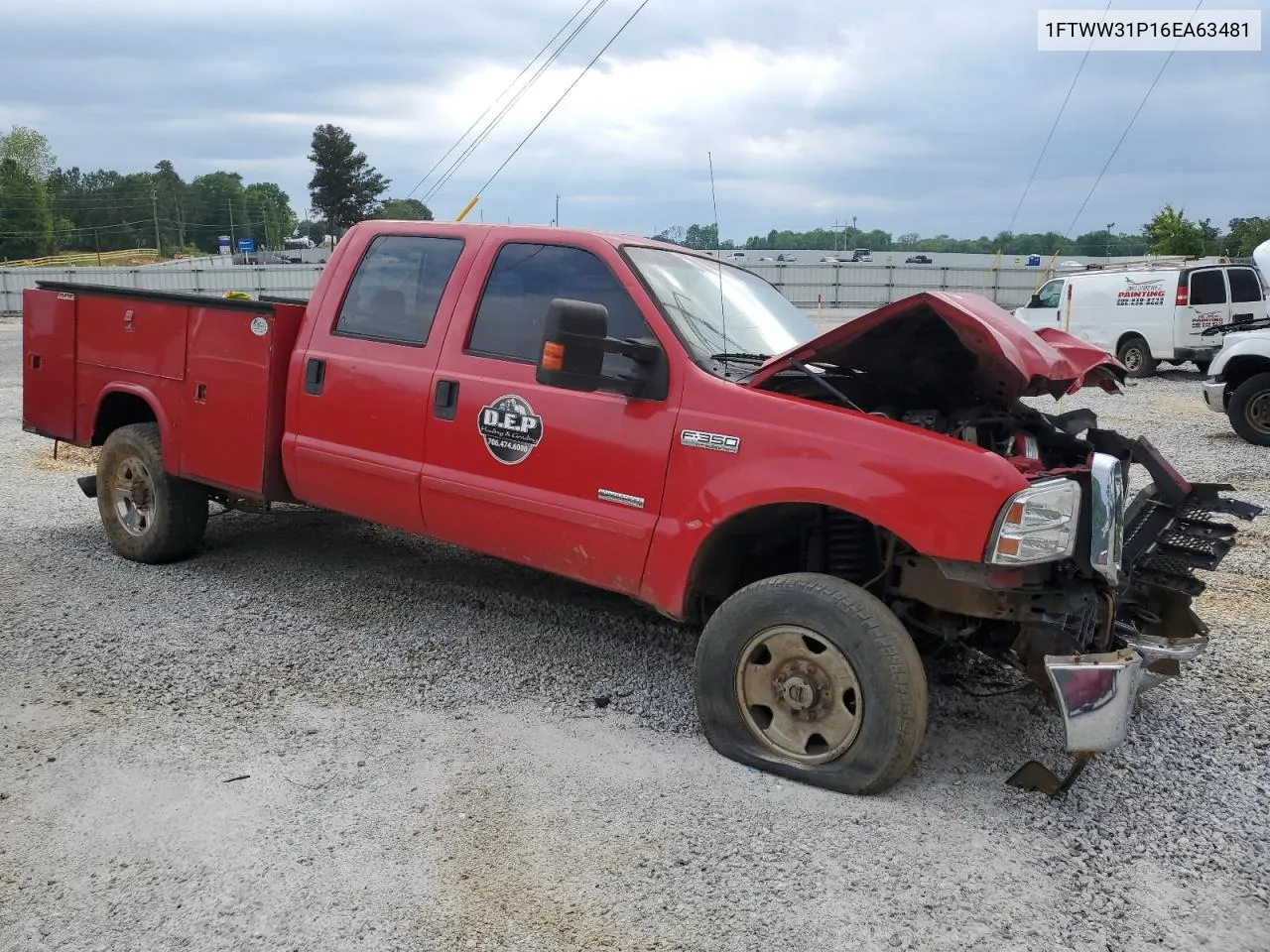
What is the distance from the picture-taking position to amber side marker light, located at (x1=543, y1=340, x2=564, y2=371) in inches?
148

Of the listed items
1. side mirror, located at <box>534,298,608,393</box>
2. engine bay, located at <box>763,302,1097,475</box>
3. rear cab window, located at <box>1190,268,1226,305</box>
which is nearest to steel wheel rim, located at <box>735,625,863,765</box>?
engine bay, located at <box>763,302,1097,475</box>

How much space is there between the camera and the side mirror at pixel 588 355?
3656 millimetres

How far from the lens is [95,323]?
6.07 m

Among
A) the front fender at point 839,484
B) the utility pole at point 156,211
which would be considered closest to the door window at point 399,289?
the front fender at point 839,484

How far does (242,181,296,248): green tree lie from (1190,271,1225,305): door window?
85.7m

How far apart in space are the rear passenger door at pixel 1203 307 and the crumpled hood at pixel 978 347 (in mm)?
15464

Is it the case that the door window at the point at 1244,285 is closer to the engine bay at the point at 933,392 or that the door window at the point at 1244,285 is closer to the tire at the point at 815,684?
the engine bay at the point at 933,392

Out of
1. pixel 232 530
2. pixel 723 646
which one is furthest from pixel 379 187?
pixel 723 646

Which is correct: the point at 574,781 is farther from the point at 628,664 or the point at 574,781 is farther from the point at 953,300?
the point at 953,300

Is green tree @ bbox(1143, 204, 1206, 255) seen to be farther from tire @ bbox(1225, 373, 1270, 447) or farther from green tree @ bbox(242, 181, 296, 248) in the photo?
green tree @ bbox(242, 181, 296, 248)

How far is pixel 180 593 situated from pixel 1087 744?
4517 millimetres

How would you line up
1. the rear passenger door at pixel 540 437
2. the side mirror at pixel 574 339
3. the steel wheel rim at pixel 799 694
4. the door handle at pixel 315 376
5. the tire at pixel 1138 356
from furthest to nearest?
1. the tire at pixel 1138 356
2. the door handle at pixel 315 376
3. the rear passenger door at pixel 540 437
4. the side mirror at pixel 574 339
5. the steel wheel rim at pixel 799 694

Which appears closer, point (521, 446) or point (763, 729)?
point (763, 729)

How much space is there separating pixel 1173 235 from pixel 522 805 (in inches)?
1727
